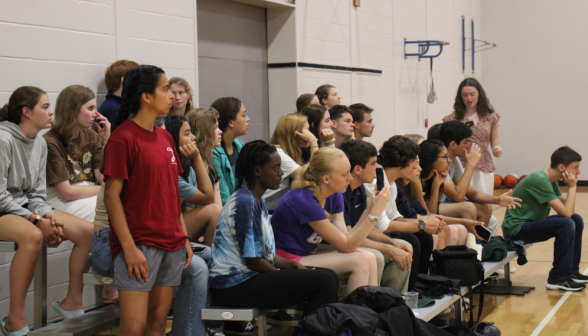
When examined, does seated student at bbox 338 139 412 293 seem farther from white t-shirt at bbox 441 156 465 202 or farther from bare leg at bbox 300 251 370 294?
white t-shirt at bbox 441 156 465 202

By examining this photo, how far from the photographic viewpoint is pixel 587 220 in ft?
24.9

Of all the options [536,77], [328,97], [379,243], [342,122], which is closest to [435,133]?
[342,122]

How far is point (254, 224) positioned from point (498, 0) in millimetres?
10090

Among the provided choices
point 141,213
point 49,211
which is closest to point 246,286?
point 141,213

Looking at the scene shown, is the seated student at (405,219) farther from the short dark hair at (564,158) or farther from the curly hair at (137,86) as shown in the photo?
the curly hair at (137,86)

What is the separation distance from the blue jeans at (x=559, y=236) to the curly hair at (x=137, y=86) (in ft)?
11.3

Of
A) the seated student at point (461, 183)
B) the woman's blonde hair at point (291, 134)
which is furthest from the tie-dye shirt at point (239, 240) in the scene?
the seated student at point (461, 183)

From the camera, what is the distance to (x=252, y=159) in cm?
278

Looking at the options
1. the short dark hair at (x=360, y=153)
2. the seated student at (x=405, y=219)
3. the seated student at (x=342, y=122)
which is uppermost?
the seated student at (x=342, y=122)

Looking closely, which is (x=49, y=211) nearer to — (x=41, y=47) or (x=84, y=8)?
(x=41, y=47)

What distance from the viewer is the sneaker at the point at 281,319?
3.46 metres

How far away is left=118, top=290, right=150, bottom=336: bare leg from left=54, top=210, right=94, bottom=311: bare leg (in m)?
0.88

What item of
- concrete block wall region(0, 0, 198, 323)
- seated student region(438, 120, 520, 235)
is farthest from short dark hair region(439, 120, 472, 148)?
concrete block wall region(0, 0, 198, 323)

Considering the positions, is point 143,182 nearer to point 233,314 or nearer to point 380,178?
point 233,314
